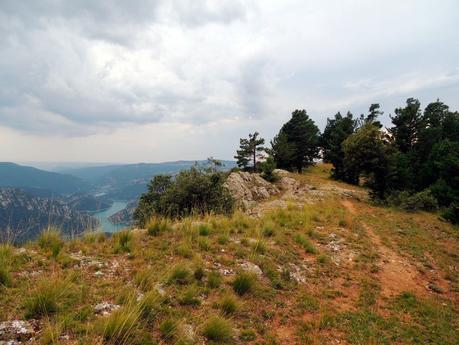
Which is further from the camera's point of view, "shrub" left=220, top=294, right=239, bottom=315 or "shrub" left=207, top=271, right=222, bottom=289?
"shrub" left=207, top=271, right=222, bottom=289

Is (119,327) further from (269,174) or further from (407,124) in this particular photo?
(407,124)

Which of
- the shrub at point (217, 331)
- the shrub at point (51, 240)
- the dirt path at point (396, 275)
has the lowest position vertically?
the dirt path at point (396, 275)

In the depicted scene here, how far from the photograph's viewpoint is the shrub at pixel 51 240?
18.1ft

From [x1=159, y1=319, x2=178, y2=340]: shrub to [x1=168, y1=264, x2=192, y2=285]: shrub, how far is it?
1.35m

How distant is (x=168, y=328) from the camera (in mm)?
3430

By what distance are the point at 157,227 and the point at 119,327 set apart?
4.64 meters

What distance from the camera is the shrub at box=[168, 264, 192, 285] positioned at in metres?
4.88

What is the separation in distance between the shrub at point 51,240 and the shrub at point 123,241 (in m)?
1.20

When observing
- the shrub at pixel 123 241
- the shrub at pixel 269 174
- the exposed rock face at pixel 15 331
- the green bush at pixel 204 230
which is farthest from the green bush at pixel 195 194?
the shrub at pixel 269 174

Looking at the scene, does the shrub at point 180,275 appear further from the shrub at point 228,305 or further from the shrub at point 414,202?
the shrub at point 414,202

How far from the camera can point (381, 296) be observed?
6.07m

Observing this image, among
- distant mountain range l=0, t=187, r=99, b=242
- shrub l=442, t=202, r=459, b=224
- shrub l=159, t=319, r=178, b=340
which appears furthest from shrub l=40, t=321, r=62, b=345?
shrub l=442, t=202, r=459, b=224

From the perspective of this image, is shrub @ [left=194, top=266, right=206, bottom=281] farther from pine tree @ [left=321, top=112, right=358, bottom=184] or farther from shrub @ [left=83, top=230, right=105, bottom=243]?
pine tree @ [left=321, top=112, right=358, bottom=184]

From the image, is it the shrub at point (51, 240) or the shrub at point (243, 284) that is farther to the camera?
the shrub at point (51, 240)
